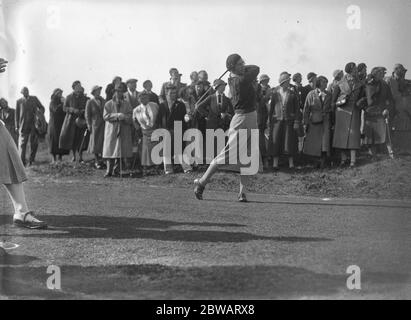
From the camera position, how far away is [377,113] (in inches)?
496

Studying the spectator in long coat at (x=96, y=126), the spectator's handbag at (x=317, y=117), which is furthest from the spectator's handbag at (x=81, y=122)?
the spectator's handbag at (x=317, y=117)

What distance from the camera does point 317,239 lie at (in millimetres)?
6816

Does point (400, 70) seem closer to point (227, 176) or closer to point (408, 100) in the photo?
point (408, 100)

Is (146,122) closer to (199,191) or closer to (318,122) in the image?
(318,122)

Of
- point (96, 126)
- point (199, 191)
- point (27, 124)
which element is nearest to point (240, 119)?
point (199, 191)

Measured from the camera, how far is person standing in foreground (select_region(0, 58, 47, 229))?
23.7 ft

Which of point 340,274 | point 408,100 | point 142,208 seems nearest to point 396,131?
point 408,100

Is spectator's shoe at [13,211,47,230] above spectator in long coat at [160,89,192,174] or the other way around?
the other way around

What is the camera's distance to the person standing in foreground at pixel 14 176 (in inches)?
285

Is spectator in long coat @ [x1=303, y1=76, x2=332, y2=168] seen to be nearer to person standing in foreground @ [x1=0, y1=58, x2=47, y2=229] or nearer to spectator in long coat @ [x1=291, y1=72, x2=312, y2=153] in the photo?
spectator in long coat @ [x1=291, y1=72, x2=312, y2=153]

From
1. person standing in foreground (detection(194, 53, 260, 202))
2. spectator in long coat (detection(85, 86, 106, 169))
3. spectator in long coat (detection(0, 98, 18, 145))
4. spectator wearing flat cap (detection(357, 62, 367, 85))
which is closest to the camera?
person standing in foreground (detection(194, 53, 260, 202))

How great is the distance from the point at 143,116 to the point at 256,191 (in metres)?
3.30

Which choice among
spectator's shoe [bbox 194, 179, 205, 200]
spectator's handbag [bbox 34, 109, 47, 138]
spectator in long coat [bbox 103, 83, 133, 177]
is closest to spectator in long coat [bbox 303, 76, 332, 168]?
spectator in long coat [bbox 103, 83, 133, 177]

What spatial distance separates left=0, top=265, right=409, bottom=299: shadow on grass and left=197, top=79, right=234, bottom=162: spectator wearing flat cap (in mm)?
4921
